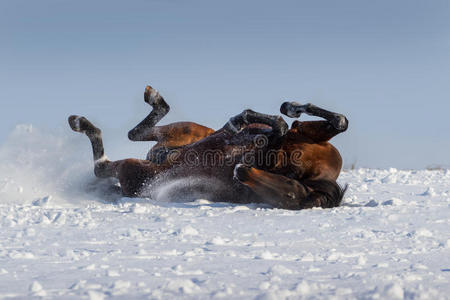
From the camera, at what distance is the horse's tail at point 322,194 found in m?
3.80

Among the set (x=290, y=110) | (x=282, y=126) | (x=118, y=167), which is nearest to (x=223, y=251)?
(x=282, y=126)

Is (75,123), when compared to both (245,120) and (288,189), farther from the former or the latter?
(288,189)

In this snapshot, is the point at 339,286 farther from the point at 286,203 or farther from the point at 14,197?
the point at 14,197

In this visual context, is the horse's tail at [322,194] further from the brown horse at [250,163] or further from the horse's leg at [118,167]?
the horse's leg at [118,167]

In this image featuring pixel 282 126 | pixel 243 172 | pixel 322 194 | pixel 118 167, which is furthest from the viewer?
pixel 118 167

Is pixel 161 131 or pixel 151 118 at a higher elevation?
pixel 151 118

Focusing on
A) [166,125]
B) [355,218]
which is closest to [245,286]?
[355,218]

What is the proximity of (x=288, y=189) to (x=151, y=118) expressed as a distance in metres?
2.17

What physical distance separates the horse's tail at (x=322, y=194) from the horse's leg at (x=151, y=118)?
1989mm

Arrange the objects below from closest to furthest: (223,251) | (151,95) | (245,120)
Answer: (223,251), (245,120), (151,95)

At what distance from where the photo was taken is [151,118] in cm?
524

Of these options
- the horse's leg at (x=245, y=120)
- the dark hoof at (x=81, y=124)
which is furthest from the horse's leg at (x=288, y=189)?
the dark hoof at (x=81, y=124)

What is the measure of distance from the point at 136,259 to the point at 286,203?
180cm

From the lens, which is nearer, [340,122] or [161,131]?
[340,122]
